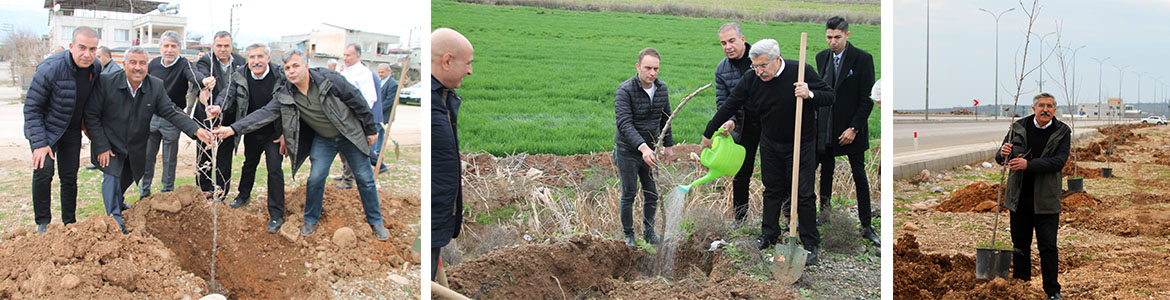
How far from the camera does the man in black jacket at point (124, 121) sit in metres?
3.88

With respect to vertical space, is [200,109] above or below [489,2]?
below

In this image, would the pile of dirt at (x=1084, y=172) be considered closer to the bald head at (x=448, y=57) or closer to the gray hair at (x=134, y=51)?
the bald head at (x=448, y=57)

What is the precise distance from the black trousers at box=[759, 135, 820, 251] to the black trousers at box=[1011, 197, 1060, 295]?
1064 millimetres

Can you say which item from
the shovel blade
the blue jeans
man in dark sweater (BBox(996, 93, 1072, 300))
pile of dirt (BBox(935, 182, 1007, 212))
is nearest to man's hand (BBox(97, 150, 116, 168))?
the blue jeans

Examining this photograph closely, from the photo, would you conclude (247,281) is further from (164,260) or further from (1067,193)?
(1067,193)

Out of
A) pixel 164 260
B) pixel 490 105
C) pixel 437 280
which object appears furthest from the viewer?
pixel 490 105

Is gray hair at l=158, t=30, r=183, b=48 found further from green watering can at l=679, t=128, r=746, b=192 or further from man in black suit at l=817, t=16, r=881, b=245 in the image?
man in black suit at l=817, t=16, r=881, b=245

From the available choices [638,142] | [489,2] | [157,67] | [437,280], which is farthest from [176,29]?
[638,142]

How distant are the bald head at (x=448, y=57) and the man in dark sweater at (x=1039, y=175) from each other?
2.75m

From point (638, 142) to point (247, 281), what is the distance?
83.1 inches

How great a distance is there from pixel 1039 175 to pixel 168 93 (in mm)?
4405

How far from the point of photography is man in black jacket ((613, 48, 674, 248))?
4020 millimetres

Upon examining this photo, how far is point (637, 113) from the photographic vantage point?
4.12 m

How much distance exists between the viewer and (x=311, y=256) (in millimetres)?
4242
